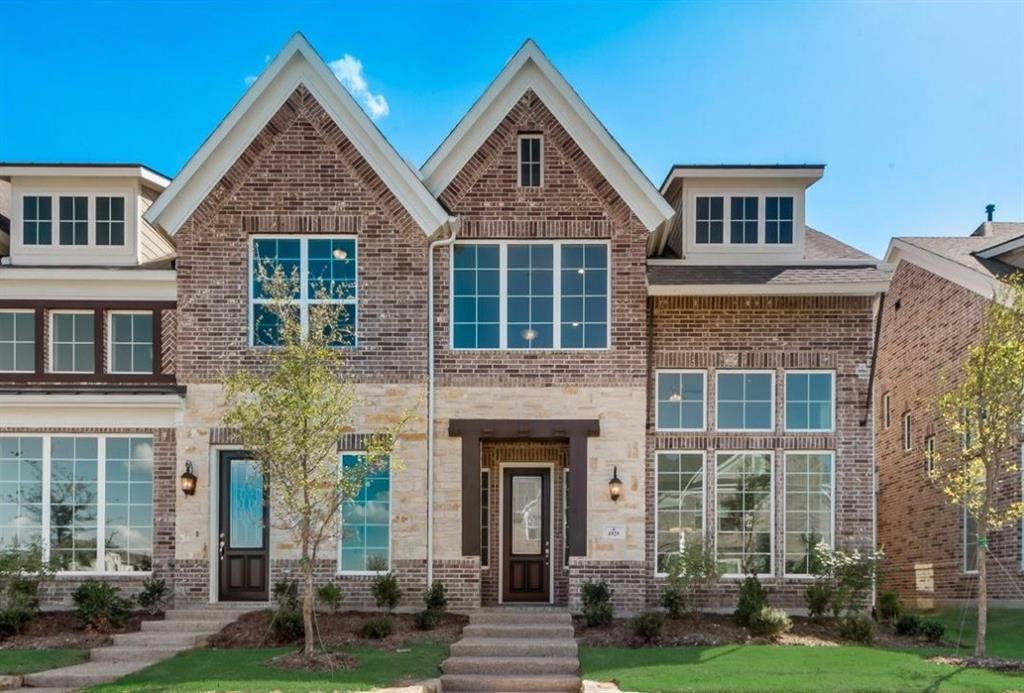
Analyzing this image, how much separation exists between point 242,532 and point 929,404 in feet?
45.3

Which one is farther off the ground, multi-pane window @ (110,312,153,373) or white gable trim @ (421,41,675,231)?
white gable trim @ (421,41,675,231)

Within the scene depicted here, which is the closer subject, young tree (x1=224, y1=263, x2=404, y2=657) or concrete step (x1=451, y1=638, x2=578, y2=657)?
young tree (x1=224, y1=263, x2=404, y2=657)

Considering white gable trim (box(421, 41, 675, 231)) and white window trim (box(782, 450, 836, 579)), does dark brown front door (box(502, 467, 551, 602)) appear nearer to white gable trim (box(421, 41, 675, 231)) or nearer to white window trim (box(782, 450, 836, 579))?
white window trim (box(782, 450, 836, 579))

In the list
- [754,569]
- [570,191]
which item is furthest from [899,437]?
[570,191]

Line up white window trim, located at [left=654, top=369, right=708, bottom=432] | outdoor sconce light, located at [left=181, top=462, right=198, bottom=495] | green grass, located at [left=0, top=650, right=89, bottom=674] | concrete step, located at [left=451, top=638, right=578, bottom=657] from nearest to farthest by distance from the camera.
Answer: green grass, located at [left=0, top=650, right=89, bottom=674] < concrete step, located at [left=451, top=638, right=578, bottom=657] < outdoor sconce light, located at [left=181, top=462, right=198, bottom=495] < white window trim, located at [left=654, top=369, right=708, bottom=432]

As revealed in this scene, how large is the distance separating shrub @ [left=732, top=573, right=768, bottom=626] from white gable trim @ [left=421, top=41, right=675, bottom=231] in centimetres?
585

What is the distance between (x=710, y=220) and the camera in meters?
16.7

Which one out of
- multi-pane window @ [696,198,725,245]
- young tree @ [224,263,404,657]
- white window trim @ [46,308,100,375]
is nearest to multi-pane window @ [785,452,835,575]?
multi-pane window @ [696,198,725,245]

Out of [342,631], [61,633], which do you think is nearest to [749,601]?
[342,631]

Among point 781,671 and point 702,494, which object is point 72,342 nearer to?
point 702,494

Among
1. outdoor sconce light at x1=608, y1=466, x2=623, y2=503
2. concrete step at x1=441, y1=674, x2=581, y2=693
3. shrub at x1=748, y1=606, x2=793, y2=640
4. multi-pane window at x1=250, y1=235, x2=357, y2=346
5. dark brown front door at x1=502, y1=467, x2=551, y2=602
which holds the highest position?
multi-pane window at x1=250, y1=235, x2=357, y2=346

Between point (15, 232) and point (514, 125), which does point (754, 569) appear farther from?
point (15, 232)

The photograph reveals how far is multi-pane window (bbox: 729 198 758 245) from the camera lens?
16.6m

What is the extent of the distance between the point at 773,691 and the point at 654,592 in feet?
16.3
